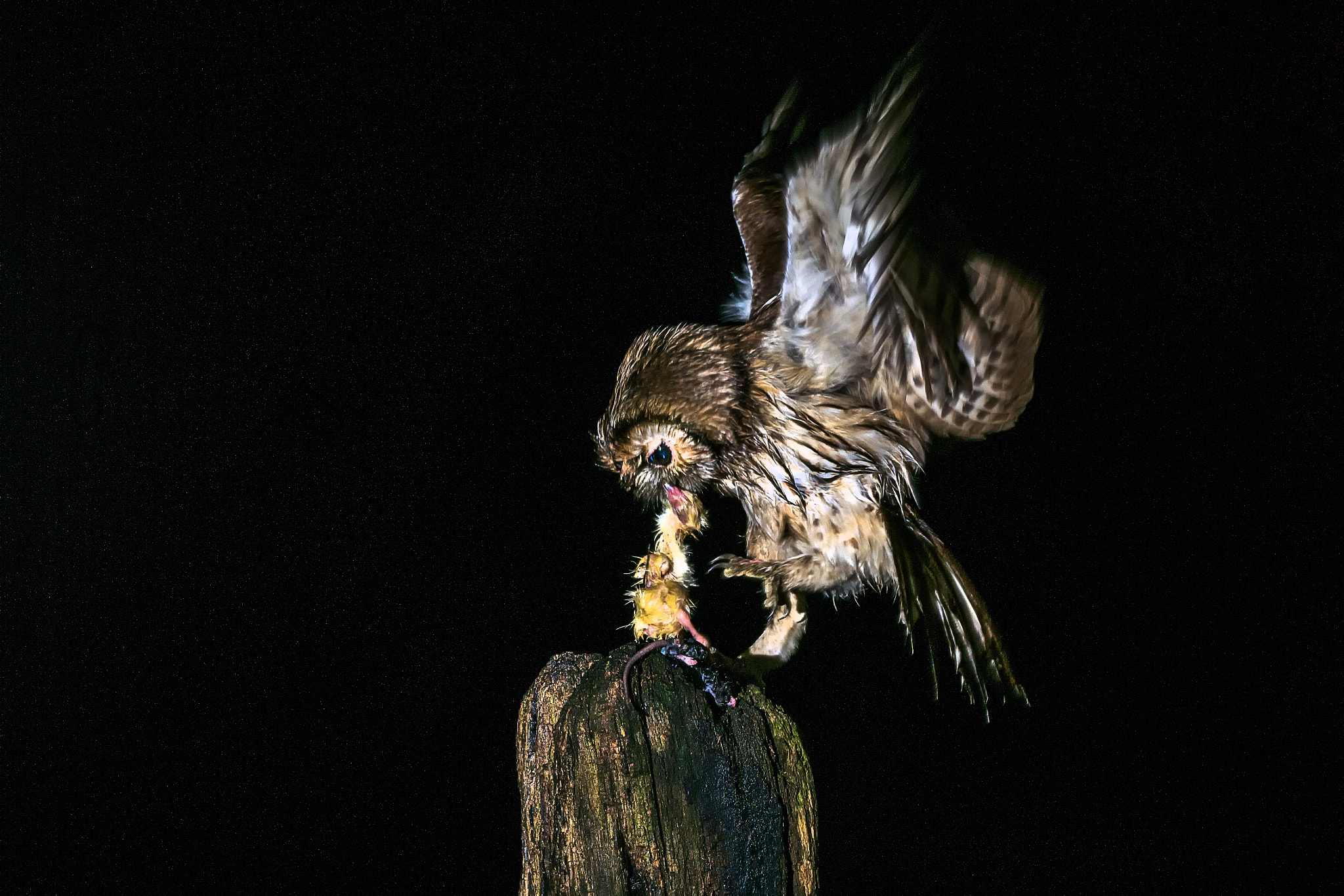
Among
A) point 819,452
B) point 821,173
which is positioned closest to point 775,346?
point 819,452

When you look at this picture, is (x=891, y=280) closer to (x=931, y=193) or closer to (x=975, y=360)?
(x=931, y=193)

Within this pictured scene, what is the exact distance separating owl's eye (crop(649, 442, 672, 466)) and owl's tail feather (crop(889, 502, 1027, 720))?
412 mm

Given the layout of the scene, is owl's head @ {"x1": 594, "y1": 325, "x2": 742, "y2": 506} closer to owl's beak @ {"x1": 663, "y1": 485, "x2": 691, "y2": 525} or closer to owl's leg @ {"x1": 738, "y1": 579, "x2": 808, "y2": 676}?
owl's beak @ {"x1": 663, "y1": 485, "x2": 691, "y2": 525}

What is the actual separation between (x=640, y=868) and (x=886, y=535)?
0.72 metres

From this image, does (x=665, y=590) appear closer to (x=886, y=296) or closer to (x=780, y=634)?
(x=780, y=634)

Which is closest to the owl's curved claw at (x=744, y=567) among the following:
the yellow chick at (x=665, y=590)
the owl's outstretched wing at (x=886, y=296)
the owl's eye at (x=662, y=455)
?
the yellow chick at (x=665, y=590)

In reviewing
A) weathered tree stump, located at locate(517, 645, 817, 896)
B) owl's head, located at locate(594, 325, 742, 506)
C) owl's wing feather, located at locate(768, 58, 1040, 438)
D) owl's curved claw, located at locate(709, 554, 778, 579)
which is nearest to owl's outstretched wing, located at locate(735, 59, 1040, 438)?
owl's wing feather, located at locate(768, 58, 1040, 438)

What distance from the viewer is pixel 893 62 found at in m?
1.25

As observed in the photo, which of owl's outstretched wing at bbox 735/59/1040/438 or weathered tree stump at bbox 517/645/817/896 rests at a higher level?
owl's outstretched wing at bbox 735/59/1040/438

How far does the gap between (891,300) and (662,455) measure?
0.47 m

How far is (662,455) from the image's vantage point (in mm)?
1583

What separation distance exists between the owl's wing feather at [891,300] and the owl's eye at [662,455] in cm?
27

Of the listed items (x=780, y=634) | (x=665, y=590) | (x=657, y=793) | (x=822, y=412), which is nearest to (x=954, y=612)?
(x=780, y=634)

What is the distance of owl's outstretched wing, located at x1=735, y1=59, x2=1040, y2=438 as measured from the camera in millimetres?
1316
